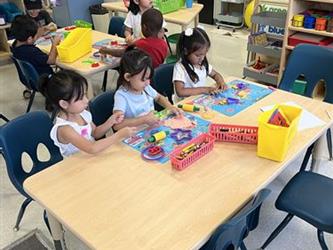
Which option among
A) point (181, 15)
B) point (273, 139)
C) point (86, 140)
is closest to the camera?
point (273, 139)

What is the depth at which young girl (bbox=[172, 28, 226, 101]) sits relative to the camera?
196 cm

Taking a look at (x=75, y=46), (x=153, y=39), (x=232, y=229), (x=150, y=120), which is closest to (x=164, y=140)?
(x=150, y=120)

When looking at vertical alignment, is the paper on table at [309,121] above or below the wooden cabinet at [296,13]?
below

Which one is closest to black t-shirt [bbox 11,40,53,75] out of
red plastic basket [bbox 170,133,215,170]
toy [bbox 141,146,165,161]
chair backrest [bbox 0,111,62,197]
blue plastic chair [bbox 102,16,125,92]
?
blue plastic chair [bbox 102,16,125,92]

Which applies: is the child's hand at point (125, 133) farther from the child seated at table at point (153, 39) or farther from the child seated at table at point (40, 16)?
the child seated at table at point (40, 16)

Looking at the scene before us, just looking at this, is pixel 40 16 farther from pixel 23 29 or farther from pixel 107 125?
pixel 107 125

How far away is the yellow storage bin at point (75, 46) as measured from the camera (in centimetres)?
259

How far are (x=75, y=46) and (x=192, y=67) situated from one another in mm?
1011

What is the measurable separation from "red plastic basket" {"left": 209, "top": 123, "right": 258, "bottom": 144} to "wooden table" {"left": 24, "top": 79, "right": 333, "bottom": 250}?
0.10ft

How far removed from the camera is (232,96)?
74.4 inches

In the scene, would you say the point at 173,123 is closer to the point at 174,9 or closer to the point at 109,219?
the point at 109,219

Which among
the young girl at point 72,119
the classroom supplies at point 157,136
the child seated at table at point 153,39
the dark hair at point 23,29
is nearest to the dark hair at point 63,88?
the young girl at point 72,119

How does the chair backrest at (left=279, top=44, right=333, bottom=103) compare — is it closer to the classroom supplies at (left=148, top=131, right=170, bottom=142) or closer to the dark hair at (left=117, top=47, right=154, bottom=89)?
the dark hair at (left=117, top=47, right=154, bottom=89)

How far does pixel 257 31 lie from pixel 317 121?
6.93 feet
